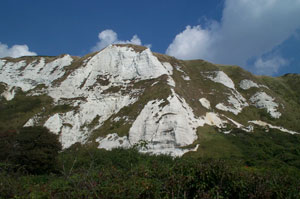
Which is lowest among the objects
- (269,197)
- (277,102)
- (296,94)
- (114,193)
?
(269,197)

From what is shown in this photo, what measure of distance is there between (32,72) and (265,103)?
74791 mm

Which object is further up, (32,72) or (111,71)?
(32,72)

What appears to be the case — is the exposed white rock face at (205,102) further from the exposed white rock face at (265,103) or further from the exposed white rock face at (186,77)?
the exposed white rock face at (265,103)

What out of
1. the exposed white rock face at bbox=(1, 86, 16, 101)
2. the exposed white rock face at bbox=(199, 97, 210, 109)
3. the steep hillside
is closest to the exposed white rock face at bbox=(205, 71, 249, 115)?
the steep hillside

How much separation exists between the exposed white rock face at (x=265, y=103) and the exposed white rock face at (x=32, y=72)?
61434 millimetres

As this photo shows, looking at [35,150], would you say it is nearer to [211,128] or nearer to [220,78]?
[211,128]

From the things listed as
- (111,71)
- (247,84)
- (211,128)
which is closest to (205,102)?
(211,128)

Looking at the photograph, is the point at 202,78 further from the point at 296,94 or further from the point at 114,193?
the point at 114,193

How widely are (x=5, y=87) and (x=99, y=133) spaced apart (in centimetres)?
3739

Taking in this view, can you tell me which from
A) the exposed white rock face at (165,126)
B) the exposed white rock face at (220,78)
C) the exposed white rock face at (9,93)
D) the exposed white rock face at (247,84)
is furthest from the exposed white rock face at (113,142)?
the exposed white rock face at (247,84)

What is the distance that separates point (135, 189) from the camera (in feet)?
22.3

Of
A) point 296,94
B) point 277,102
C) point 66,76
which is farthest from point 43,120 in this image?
point 296,94

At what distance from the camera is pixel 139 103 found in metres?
52.2

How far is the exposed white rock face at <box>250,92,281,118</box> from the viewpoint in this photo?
62906mm
